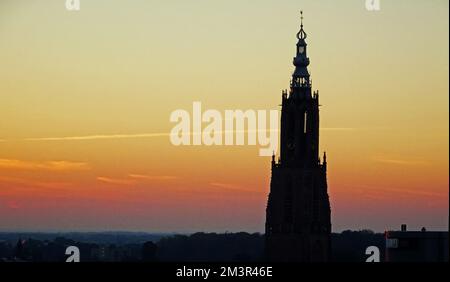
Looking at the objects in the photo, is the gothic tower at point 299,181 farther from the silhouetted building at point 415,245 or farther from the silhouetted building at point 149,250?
the silhouetted building at point 149,250

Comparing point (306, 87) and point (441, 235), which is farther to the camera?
point (306, 87)

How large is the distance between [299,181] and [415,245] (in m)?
40.7

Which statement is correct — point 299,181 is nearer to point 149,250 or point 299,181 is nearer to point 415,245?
point 415,245

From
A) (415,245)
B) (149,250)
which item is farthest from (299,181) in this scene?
(149,250)

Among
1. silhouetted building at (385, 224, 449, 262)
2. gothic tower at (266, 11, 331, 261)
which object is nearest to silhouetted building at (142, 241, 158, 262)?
silhouetted building at (385, 224, 449, 262)

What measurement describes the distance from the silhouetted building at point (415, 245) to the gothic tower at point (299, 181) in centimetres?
2784

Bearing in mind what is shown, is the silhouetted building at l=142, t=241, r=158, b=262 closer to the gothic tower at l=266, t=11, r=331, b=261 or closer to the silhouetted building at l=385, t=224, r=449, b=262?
the silhouetted building at l=385, t=224, r=449, b=262

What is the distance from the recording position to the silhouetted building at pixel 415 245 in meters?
67.4
